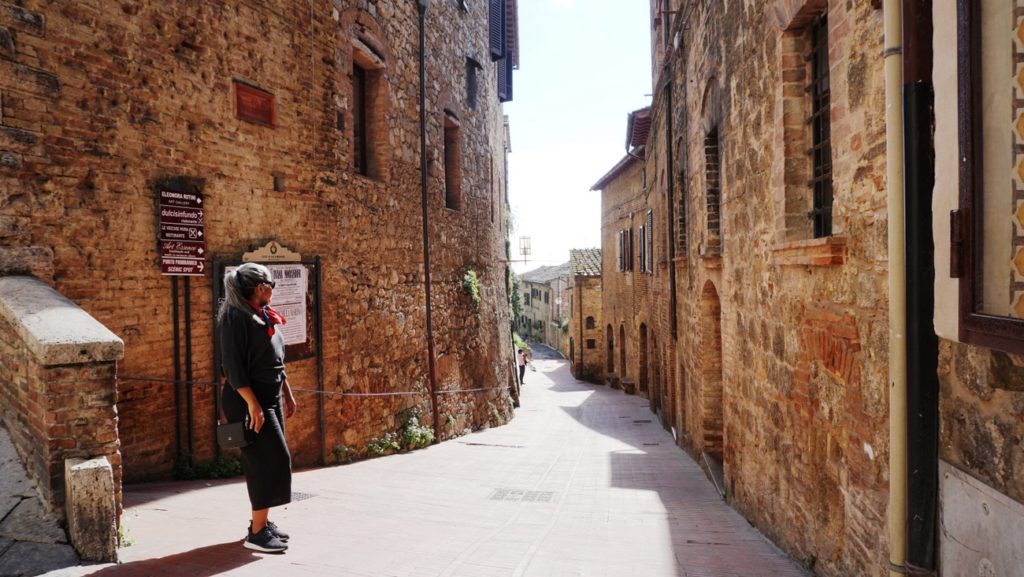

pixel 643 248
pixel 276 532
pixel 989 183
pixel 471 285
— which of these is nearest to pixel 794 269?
pixel 989 183

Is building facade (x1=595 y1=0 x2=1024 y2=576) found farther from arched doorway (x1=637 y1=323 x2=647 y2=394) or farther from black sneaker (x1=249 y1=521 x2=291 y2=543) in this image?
arched doorway (x1=637 y1=323 x2=647 y2=394)

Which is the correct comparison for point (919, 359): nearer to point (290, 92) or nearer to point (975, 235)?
point (975, 235)

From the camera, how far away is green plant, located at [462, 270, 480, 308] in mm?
Answer: 11656

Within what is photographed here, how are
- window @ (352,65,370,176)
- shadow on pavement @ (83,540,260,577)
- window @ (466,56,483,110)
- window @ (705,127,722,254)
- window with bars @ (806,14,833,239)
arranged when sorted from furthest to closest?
window @ (466,56,483,110)
window @ (352,65,370,176)
window @ (705,127,722,254)
window with bars @ (806,14,833,239)
shadow on pavement @ (83,540,260,577)

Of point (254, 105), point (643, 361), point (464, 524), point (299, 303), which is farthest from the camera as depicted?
point (643, 361)

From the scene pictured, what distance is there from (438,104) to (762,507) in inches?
323

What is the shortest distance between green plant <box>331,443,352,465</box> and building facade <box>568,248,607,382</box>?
21.2 meters

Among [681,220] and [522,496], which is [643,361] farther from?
[522,496]

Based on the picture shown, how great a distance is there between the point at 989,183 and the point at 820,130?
2.46 m

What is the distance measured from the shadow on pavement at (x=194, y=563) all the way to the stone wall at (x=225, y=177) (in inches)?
86.5

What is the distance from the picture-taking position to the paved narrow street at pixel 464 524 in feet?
11.3

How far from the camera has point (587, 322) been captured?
29.4 metres

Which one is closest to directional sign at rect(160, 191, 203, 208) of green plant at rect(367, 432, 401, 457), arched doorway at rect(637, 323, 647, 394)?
green plant at rect(367, 432, 401, 457)

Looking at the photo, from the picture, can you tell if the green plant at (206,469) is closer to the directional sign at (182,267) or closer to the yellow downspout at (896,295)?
the directional sign at (182,267)
